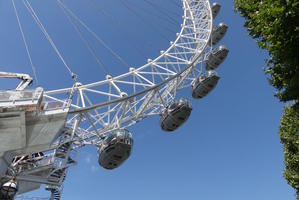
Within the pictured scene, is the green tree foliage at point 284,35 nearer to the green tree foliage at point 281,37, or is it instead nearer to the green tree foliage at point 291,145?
the green tree foliage at point 281,37

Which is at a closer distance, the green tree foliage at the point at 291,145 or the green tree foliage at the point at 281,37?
the green tree foliage at the point at 281,37

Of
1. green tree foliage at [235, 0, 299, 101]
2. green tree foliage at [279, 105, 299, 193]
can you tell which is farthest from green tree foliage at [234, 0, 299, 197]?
green tree foliage at [279, 105, 299, 193]

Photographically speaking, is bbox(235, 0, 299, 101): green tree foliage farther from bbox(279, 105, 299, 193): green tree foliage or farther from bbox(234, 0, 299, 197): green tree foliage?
bbox(279, 105, 299, 193): green tree foliage

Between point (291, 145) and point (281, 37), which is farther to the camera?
point (291, 145)

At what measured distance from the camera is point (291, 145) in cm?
1472

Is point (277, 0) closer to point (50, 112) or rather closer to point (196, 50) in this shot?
point (50, 112)

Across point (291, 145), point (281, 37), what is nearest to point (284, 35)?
point (281, 37)

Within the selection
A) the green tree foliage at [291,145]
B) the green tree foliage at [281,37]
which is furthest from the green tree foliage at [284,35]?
the green tree foliage at [291,145]

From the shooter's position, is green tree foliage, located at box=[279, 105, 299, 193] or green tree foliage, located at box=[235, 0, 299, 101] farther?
green tree foliage, located at box=[279, 105, 299, 193]

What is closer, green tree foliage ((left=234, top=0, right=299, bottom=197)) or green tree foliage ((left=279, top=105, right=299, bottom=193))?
green tree foliage ((left=234, top=0, right=299, bottom=197))

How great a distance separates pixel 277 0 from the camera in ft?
31.5

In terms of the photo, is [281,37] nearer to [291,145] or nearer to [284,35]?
[284,35]

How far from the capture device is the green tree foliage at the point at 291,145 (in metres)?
14.2

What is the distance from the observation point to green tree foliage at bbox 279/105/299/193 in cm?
1422
